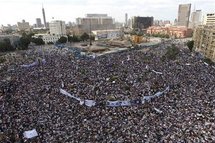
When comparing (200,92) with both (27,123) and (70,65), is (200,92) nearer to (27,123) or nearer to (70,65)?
(27,123)

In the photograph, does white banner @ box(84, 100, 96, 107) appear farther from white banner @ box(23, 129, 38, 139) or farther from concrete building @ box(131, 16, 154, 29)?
concrete building @ box(131, 16, 154, 29)

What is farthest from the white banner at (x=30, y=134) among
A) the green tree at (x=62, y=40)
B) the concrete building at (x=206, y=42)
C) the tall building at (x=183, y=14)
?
the tall building at (x=183, y=14)

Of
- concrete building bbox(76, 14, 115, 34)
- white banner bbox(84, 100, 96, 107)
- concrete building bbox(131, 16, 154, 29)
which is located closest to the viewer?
white banner bbox(84, 100, 96, 107)

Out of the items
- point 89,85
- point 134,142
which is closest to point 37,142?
point 134,142

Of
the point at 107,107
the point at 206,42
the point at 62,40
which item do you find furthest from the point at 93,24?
the point at 107,107

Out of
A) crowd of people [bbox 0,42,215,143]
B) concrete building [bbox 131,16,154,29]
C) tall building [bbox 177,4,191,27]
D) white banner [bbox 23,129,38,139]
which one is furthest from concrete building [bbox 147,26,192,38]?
white banner [bbox 23,129,38,139]

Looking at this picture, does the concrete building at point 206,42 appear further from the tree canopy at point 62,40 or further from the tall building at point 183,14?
the tall building at point 183,14
